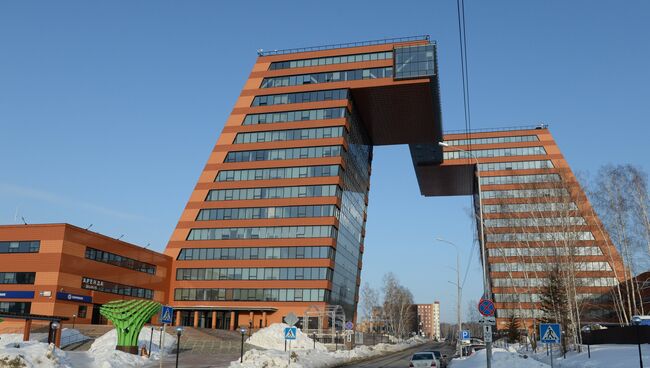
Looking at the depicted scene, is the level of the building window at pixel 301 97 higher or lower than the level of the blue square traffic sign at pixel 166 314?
higher

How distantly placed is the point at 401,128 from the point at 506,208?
137ft

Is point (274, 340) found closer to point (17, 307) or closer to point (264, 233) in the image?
point (264, 233)

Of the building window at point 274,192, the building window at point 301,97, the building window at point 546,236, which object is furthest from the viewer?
the building window at point 301,97

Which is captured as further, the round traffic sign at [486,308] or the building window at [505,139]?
the building window at [505,139]

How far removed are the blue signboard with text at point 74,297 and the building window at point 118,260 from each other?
14.9 feet

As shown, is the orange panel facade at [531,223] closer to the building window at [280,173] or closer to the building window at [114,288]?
the building window at [280,173]

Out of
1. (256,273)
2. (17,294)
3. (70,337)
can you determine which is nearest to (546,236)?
(256,273)

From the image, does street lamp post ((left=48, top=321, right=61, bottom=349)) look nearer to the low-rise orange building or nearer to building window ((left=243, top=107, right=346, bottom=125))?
the low-rise orange building

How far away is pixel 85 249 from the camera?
63.6 metres

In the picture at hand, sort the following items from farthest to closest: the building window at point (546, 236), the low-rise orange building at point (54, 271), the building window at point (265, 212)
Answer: the building window at point (265, 212) → the low-rise orange building at point (54, 271) → the building window at point (546, 236)

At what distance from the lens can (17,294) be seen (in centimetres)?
6019

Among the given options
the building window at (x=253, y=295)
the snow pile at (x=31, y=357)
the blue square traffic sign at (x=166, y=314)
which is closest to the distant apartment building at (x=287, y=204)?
the building window at (x=253, y=295)

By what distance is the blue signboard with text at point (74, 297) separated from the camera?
59150 mm

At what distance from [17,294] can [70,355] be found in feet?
114
